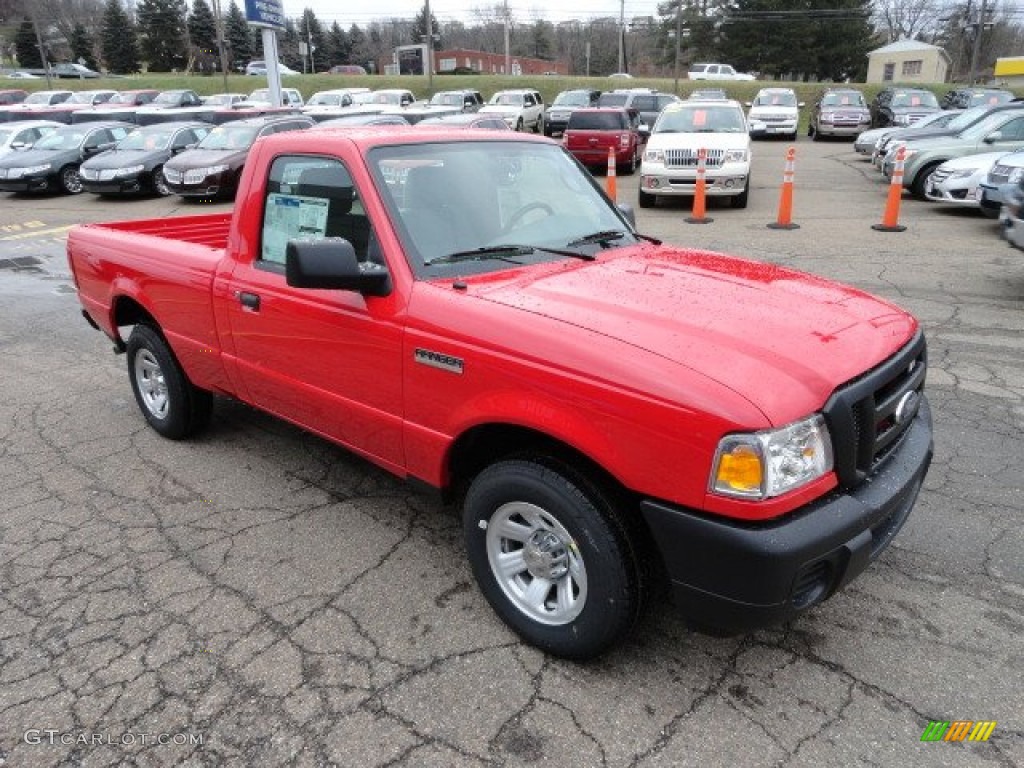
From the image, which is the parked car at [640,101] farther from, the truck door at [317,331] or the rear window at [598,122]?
the truck door at [317,331]

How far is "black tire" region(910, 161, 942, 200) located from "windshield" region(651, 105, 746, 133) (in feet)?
10.6

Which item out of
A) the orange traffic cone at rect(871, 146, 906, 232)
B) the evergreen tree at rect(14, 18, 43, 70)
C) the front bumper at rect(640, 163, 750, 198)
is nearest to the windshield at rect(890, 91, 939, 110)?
the front bumper at rect(640, 163, 750, 198)

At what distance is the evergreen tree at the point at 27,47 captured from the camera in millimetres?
74750

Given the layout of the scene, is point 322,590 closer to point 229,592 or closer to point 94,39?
point 229,592

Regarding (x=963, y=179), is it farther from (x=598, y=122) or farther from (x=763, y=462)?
(x=763, y=462)

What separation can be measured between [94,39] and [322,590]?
9086cm

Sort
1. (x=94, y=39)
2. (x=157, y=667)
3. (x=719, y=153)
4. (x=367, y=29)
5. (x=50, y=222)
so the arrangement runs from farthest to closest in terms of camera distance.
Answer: (x=367, y=29)
(x=94, y=39)
(x=50, y=222)
(x=719, y=153)
(x=157, y=667)

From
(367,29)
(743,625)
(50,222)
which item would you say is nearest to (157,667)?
(743,625)

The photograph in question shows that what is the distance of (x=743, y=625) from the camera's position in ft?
7.61

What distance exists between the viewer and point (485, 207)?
133 inches

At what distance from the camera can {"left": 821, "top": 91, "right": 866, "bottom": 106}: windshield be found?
2708cm

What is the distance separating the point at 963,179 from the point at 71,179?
19.0 m

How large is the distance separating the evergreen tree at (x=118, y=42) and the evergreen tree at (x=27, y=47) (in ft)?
29.4

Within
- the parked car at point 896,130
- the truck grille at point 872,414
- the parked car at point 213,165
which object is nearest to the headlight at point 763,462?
the truck grille at point 872,414
